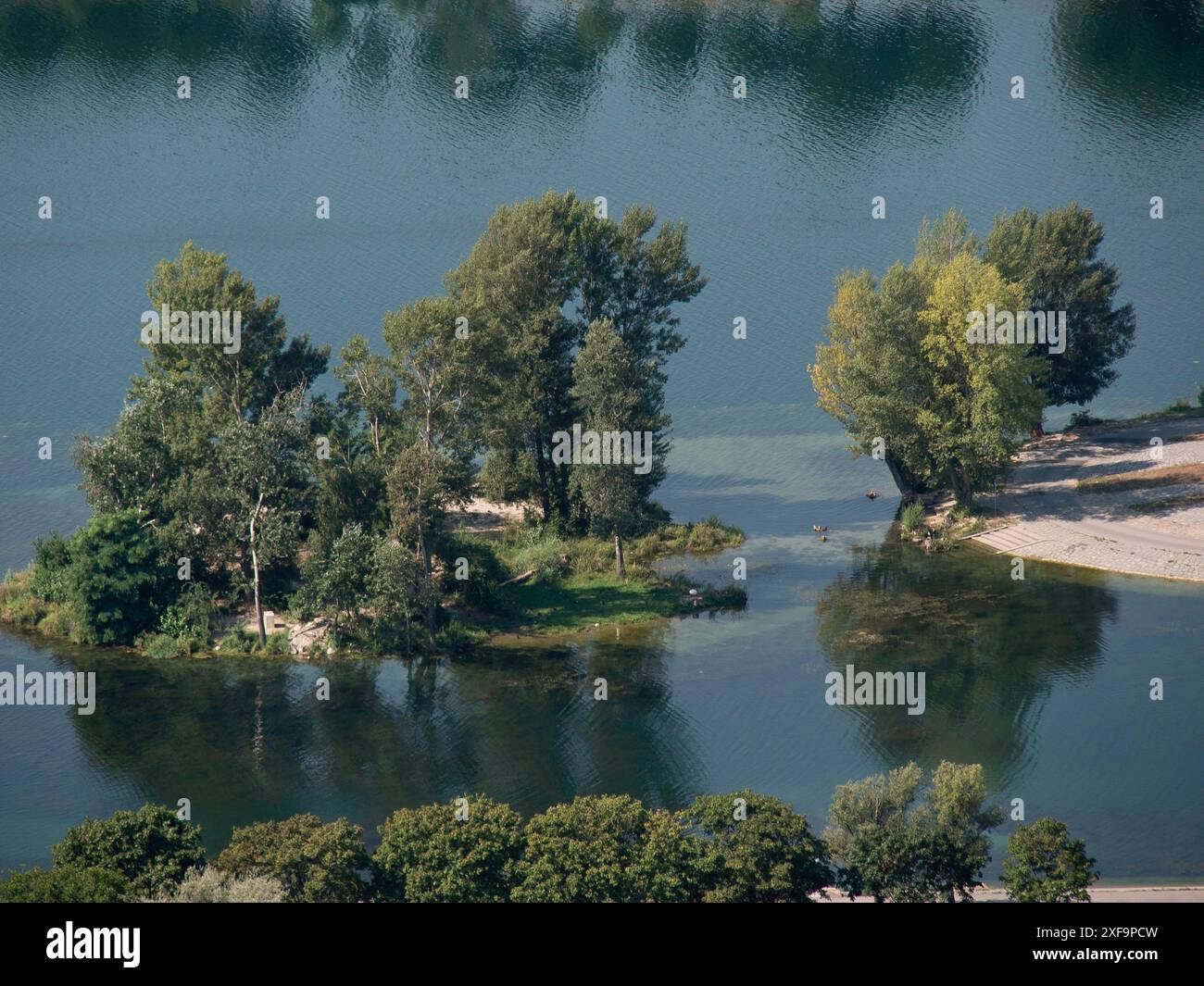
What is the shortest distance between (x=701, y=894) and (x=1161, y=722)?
2735 cm

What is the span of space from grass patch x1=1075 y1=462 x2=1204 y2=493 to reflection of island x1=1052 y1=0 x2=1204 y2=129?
2269 inches

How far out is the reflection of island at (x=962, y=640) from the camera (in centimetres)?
7531

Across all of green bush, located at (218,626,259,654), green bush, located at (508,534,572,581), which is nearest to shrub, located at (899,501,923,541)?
green bush, located at (508,534,572,581)

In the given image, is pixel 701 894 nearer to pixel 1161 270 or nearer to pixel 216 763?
pixel 216 763

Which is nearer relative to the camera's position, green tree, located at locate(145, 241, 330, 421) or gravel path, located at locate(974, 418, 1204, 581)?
green tree, located at locate(145, 241, 330, 421)

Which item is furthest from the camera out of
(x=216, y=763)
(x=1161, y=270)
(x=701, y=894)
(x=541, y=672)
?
(x=1161, y=270)

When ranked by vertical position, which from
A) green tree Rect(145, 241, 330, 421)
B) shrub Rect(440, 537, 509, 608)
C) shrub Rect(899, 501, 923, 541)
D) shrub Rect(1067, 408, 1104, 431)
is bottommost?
shrub Rect(440, 537, 509, 608)

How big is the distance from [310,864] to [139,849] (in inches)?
214

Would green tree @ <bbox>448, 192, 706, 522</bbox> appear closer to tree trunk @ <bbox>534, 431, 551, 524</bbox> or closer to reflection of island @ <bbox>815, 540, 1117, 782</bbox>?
tree trunk @ <bbox>534, 431, 551, 524</bbox>

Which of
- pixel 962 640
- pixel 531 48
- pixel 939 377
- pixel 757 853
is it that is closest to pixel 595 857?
pixel 757 853

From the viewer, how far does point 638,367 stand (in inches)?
3543

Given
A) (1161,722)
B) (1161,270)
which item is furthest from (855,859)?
(1161,270)

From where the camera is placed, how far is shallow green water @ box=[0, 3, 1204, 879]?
241 ft

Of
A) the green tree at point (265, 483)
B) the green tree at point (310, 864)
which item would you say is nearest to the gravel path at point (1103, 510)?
the green tree at point (265, 483)
